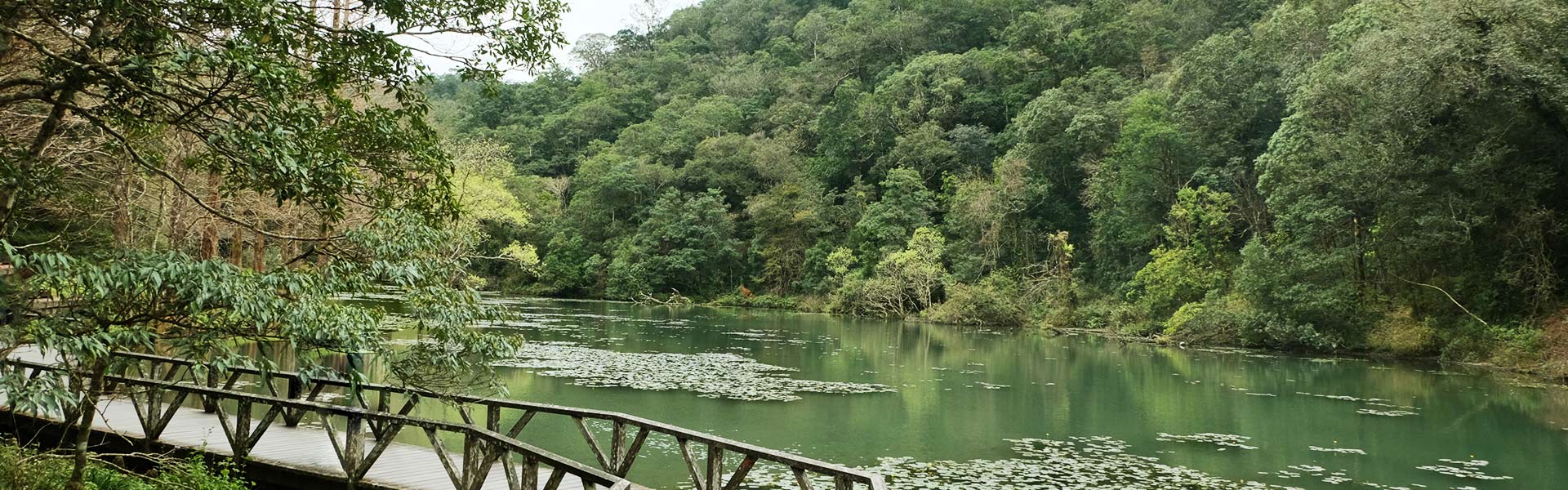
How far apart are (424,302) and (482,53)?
85.4 inches

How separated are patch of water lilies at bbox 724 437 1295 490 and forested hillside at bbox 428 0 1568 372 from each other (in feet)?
20.0

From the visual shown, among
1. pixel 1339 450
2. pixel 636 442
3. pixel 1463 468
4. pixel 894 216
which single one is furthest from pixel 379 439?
pixel 894 216

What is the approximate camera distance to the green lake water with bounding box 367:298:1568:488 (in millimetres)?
11992

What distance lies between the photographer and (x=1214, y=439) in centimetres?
1434

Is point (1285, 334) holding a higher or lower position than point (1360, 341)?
higher

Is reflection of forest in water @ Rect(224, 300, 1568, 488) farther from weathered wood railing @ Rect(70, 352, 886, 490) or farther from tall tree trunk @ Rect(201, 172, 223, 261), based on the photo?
tall tree trunk @ Rect(201, 172, 223, 261)

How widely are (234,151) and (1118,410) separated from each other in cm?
1530

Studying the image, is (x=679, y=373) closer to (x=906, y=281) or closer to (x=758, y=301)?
(x=906, y=281)

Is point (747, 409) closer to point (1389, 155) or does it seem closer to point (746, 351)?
point (746, 351)

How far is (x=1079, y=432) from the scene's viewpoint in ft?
48.2

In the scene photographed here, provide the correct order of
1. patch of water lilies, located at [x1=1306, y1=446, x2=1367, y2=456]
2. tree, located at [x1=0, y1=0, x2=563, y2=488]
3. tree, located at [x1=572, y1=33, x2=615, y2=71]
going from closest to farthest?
tree, located at [x1=0, y1=0, x2=563, y2=488]
patch of water lilies, located at [x1=1306, y1=446, x2=1367, y2=456]
tree, located at [x1=572, y1=33, x2=615, y2=71]

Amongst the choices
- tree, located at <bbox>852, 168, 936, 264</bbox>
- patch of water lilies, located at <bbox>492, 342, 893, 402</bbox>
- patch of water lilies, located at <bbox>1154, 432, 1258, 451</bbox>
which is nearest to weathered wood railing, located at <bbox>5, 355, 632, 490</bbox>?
patch of water lilies, located at <bbox>492, 342, 893, 402</bbox>

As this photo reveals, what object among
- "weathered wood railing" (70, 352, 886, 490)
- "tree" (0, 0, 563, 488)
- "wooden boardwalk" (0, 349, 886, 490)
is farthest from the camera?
"wooden boardwalk" (0, 349, 886, 490)

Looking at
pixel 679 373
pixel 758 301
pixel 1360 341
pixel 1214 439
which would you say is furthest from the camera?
pixel 758 301
